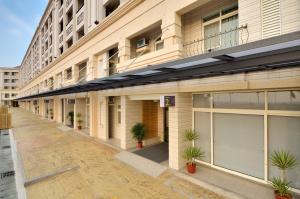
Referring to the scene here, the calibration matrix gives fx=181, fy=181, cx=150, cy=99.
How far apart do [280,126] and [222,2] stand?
15.6 feet

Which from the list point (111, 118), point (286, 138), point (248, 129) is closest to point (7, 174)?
point (111, 118)

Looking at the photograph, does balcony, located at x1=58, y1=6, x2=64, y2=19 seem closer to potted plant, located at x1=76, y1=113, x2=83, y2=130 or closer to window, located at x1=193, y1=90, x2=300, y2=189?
potted plant, located at x1=76, y1=113, x2=83, y2=130

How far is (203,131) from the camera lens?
7551mm

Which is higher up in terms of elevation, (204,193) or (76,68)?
Answer: (76,68)

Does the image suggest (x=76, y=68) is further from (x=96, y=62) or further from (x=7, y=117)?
(x=7, y=117)

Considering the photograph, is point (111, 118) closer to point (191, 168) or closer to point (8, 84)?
point (191, 168)

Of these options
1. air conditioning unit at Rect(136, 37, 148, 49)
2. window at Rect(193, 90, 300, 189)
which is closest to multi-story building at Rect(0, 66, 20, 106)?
air conditioning unit at Rect(136, 37, 148, 49)

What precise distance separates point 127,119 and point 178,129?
393 centimetres

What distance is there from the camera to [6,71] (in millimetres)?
77562

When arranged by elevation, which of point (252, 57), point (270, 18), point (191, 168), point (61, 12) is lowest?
point (191, 168)

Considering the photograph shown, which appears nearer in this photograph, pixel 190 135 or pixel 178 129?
pixel 190 135

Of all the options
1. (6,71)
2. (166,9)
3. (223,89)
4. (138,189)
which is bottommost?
(138,189)

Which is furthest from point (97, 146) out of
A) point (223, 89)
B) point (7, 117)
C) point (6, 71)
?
point (6, 71)

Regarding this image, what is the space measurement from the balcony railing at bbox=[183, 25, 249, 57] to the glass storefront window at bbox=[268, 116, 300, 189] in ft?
8.86
